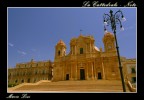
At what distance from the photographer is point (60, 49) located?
102 ft

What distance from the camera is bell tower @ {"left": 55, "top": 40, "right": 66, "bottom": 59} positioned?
100 feet

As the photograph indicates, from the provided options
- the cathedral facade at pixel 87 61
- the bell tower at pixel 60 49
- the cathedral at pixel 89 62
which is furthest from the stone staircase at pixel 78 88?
the bell tower at pixel 60 49

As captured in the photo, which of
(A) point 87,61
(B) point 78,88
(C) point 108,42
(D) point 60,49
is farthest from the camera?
(D) point 60,49

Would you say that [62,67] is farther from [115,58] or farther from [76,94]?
[76,94]

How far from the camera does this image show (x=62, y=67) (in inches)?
1145

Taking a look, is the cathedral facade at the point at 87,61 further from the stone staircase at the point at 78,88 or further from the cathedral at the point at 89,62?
the stone staircase at the point at 78,88

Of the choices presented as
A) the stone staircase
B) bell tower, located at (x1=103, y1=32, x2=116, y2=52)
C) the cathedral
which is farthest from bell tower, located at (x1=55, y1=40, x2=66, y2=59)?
the stone staircase

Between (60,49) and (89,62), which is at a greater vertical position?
(60,49)

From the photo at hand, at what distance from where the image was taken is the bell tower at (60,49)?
100 ft

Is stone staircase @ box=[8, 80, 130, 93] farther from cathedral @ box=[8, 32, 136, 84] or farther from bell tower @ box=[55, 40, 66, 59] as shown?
bell tower @ box=[55, 40, 66, 59]

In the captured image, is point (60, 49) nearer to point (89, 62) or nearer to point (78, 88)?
point (89, 62)

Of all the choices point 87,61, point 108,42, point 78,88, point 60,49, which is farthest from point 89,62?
point 78,88
